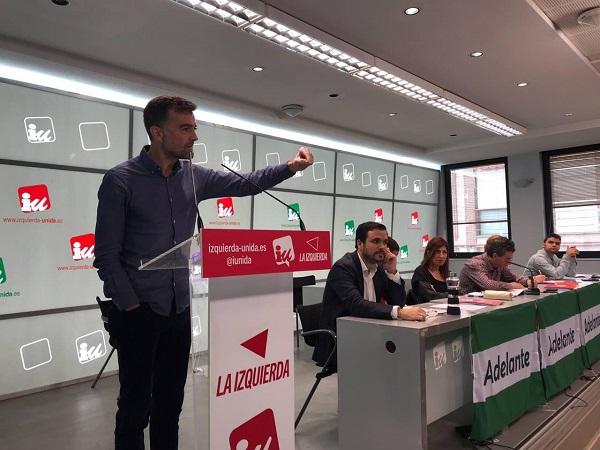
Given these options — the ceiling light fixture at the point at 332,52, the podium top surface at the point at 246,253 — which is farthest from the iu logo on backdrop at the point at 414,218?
the podium top surface at the point at 246,253

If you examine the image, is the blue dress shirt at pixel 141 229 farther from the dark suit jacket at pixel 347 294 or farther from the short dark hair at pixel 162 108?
the dark suit jacket at pixel 347 294

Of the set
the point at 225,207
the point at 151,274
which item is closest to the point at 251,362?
the point at 151,274

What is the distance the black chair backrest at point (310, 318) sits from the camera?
9.55 feet

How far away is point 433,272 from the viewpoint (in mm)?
3721

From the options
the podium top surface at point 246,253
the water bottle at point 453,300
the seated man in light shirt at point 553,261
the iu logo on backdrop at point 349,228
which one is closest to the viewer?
the podium top surface at point 246,253

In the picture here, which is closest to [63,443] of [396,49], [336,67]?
[336,67]

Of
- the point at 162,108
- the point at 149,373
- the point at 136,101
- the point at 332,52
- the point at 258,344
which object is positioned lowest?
the point at 149,373

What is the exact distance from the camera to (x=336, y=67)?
12.7 feet

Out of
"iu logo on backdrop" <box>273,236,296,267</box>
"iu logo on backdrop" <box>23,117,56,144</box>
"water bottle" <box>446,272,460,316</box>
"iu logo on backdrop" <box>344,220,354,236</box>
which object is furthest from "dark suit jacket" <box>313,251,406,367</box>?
"iu logo on backdrop" <box>344,220,354,236</box>

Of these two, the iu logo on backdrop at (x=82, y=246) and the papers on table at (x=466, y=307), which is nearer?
the papers on table at (x=466, y=307)

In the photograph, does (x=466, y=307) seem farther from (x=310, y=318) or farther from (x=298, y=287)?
(x=298, y=287)

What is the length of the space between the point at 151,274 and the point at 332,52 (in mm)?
2766

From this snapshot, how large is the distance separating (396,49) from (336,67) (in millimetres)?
522

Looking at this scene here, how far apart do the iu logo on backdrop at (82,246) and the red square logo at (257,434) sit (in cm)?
306
